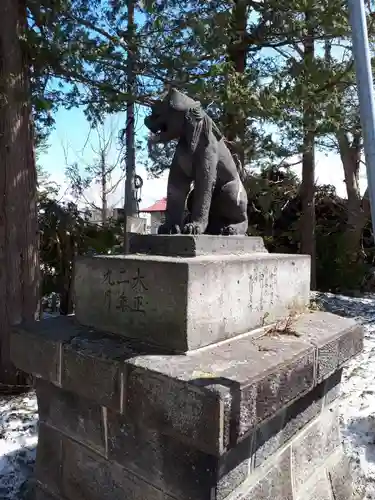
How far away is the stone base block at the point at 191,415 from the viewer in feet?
4.67

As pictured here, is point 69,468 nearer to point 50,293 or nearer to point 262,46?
point 50,293

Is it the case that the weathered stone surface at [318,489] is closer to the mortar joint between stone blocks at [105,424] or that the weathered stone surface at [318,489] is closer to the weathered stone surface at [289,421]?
the weathered stone surface at [289,421]

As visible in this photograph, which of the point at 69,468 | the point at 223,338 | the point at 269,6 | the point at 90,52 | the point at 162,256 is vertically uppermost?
the point at 269,6

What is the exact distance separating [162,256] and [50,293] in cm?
494

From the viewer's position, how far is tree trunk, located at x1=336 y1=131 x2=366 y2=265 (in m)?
9.12

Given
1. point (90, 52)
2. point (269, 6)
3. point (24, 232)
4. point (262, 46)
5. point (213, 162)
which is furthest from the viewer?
point (262, 46)

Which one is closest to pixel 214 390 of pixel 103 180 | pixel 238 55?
pixel 238 55

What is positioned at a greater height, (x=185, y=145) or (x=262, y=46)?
(x=262, y=46)

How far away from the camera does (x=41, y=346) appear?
1.91 m

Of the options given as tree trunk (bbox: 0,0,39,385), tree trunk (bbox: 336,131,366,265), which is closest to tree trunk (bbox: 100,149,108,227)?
tree trunk (bbox: 336,131,366,265)

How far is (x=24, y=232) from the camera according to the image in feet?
12.9

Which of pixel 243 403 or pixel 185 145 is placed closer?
pixel 243 403

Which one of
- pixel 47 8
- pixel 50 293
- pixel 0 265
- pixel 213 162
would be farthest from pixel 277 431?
pixel 50 293

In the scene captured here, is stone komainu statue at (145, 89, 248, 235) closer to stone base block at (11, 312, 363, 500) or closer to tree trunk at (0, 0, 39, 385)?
stone base block at (11, 312, 363, 500)
